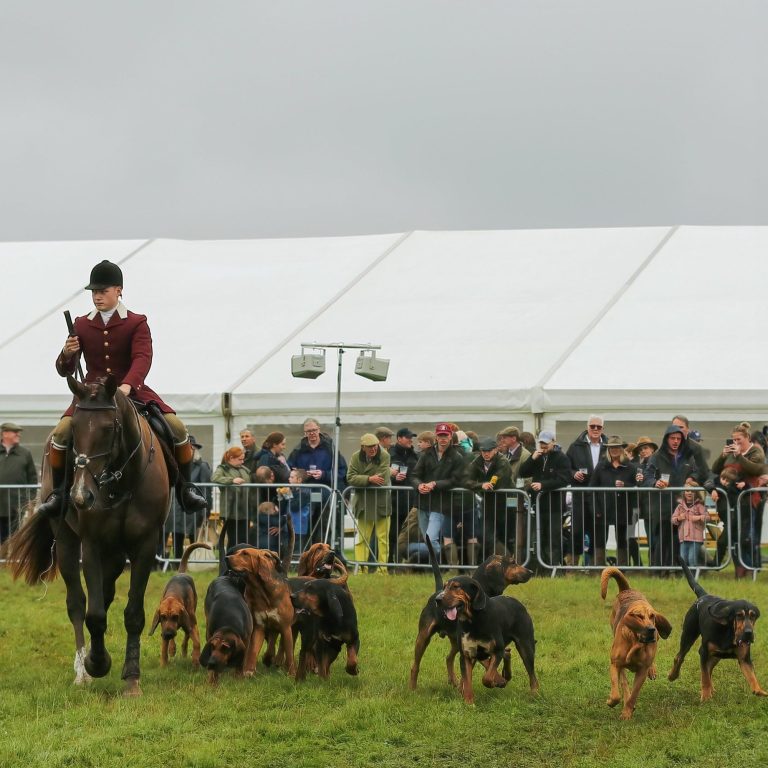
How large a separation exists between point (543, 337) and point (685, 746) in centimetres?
1300

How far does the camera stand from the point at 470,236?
25.9 meters

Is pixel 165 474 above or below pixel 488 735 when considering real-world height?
above

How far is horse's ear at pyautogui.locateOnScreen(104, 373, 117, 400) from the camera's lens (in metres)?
9.51

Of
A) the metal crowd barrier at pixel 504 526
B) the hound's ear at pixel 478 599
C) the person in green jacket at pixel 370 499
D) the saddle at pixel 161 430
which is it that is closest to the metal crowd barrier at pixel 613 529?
the metal crowd barrier at pixel 504 526

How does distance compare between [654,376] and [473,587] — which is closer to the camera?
[473,587]

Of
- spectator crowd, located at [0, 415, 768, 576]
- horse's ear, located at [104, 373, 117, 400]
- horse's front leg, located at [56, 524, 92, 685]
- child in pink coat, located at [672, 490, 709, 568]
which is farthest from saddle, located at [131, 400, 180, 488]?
child in pink coat, located at [672, 490, 709, 568]

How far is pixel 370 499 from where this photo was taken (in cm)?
1694

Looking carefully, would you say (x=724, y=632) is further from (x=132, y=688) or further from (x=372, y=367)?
(x=372, y=367)

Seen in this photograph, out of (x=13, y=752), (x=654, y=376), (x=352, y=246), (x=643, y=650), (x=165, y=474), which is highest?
(x=352, y=246)

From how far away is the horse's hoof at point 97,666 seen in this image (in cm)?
1034

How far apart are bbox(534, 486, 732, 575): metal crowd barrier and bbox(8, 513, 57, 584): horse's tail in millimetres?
6719

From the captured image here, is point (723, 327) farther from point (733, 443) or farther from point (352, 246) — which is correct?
point (352, 246)

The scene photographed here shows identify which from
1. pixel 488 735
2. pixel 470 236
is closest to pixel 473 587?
pixel 488 735

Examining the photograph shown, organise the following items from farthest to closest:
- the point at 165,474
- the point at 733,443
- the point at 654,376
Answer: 1. the point at 654,376
2. the point at 733,443
3. the point at 165,474
